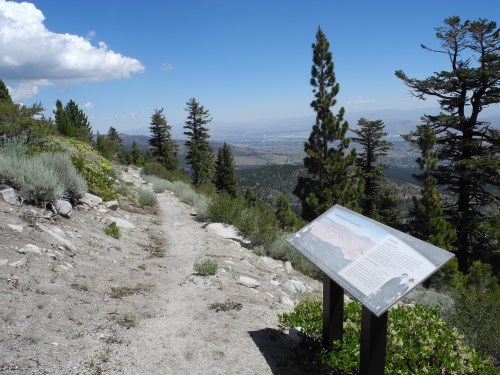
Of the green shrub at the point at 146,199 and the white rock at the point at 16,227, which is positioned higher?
the white rock at the point at 16,227

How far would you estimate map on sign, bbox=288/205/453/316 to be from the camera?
9.71ft

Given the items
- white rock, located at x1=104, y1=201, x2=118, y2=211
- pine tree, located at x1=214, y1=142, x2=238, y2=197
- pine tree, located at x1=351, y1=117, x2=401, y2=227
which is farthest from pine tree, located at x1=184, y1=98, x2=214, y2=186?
white rock, located at x1=104, y1=201, x2=118, y2=211

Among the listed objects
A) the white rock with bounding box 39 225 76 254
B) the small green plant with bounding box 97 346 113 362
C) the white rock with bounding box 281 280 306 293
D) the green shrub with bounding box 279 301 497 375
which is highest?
the white rock with bounding box 39 225 76 254

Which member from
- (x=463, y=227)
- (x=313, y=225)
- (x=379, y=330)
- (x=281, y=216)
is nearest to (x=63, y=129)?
(x=281, y=216)

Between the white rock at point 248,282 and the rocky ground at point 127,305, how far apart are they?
0.09 ft

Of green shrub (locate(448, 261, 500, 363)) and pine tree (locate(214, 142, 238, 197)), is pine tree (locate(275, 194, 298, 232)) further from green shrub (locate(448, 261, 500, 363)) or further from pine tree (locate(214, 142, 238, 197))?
pine tree (locate(214, 142, 238, 197))

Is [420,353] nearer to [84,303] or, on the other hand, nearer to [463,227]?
[84,303]

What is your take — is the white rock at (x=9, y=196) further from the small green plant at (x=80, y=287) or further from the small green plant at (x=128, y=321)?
the small green plant at (x=128, y=321)

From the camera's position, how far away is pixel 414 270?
3.00 meters

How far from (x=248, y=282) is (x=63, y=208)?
4.48 metres

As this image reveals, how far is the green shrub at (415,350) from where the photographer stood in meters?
3.63

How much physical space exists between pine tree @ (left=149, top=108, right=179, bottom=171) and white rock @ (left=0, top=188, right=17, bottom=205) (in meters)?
39.2

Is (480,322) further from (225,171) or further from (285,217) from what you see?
(225,171)

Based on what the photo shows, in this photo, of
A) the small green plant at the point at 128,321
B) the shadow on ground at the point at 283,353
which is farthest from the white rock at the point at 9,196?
the shadow on ground at the point at 283,353
